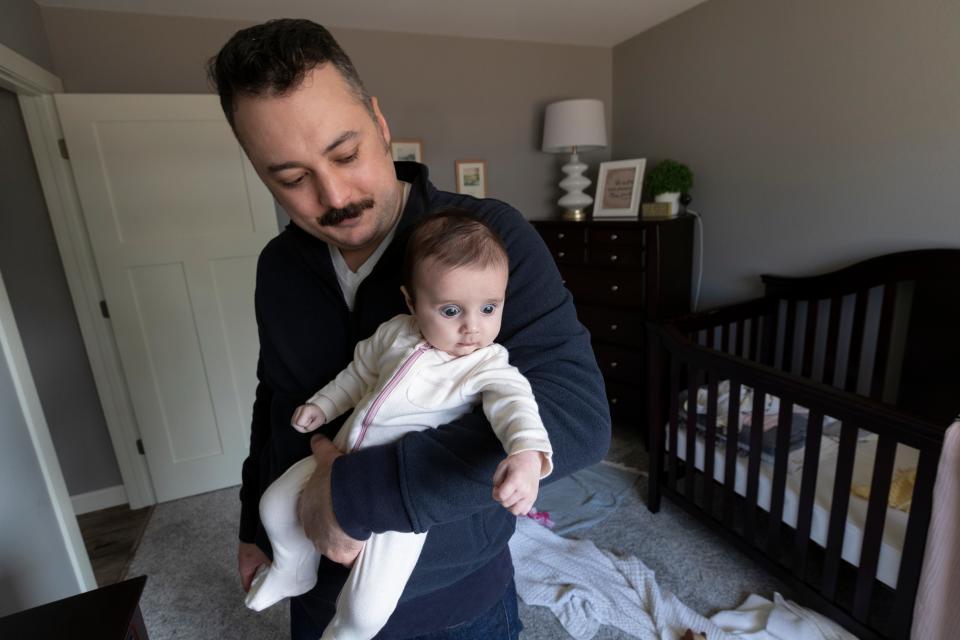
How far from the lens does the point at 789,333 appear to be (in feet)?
7.34

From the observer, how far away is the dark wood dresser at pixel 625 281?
2.40 metres

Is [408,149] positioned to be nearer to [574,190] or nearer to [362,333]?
[574,190]

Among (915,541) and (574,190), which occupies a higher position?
(574,190)

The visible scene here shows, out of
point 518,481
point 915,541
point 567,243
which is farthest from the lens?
point 567,243

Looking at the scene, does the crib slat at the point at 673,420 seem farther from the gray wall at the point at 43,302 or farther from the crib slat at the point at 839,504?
the gray wall at the point at 43,302

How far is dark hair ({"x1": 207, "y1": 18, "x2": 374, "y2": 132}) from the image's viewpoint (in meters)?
0.59

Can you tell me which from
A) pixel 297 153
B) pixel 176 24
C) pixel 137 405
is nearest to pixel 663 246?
pixel 297 153

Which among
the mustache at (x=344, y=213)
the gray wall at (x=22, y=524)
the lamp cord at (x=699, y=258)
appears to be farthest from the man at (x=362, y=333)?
the lamp cord at (x=699, y=258)

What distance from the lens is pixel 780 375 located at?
1477 mm

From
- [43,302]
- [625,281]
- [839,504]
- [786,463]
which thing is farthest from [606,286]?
[43,302]

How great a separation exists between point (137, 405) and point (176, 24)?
70.3 inches

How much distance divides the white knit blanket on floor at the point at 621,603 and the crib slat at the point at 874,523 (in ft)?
0.53

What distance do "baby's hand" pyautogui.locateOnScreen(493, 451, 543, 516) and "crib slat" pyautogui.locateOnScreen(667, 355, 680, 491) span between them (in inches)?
61.6

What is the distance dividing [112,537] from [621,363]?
103 inches
